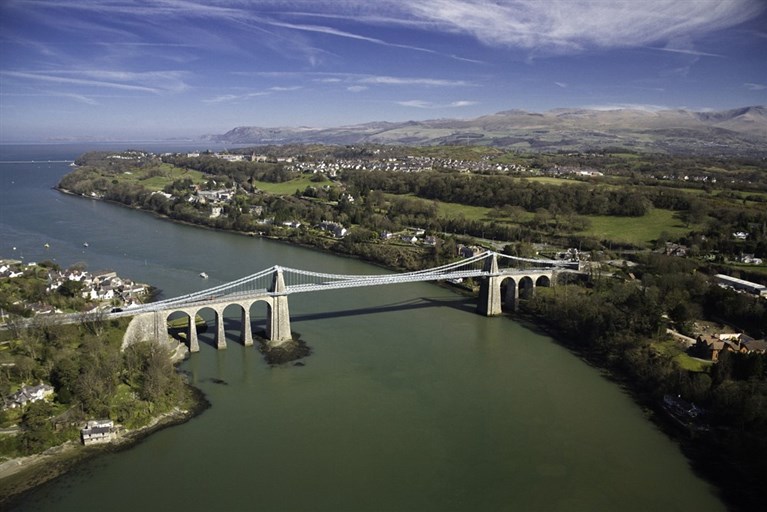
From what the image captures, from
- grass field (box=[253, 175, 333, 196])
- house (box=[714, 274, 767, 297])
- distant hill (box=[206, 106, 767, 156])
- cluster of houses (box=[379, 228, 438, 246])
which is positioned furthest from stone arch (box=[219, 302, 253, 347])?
distant hill (box=[206, 106, 767, 156])

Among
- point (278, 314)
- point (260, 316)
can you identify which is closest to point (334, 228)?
point (260, 316)

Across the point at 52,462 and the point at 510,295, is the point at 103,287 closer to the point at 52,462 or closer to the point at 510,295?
the point at 52,462

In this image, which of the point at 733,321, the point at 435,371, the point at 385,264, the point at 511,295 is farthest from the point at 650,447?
the point at 385,264

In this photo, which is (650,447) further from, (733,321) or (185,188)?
(185,188)

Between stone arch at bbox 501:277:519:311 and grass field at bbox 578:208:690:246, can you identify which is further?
grass field at bbox 578:208:690:246

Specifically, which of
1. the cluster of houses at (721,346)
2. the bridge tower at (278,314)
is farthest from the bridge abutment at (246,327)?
the cluster of houses at (721,346)

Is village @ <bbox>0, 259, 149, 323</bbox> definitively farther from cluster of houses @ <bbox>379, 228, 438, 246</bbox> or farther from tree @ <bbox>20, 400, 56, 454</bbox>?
cluster of houses @ <bbox>379, 228, 438, 246</bbox>
